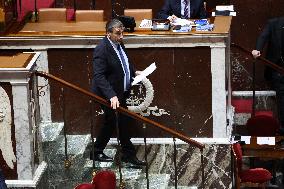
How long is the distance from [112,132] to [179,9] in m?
2.44

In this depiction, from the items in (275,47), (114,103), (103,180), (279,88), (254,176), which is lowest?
(254,176)

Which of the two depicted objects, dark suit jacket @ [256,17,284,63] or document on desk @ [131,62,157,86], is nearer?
document on desk @ [131,62,157,86]

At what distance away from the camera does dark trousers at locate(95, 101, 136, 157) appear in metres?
8.43

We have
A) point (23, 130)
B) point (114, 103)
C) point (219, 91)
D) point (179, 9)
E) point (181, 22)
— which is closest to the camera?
point (23, 130)

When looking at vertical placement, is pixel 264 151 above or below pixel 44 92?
below

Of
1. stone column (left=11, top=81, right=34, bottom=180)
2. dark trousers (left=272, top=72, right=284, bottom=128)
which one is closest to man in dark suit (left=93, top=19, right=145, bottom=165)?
stone column (left=11, top=81, right=34, bottom=180)

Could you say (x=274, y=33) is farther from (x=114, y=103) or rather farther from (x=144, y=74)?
(x=114, y=103)

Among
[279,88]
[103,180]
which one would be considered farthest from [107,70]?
[279,88]

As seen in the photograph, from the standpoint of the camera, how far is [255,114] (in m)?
11.3

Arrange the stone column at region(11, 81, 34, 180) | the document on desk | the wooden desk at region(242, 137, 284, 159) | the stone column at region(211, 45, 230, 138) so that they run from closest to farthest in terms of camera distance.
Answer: the stone column at region(11, 81, 34, 180) < the document on desk < the stone column at region(211, 45, 230, 138) < the wooden desk at region(242, 137, 284, 159)

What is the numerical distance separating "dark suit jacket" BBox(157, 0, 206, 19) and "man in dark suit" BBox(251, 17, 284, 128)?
0.89 meters

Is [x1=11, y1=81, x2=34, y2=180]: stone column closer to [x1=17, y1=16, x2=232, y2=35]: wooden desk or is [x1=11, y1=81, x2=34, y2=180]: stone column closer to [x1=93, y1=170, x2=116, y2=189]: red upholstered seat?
[x1=93, y1=170, x2=116, y2=189]: red upholstered seat

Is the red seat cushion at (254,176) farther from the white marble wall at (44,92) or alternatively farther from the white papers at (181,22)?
the white marble wall at (44,92)

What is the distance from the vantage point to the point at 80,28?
9273mm
